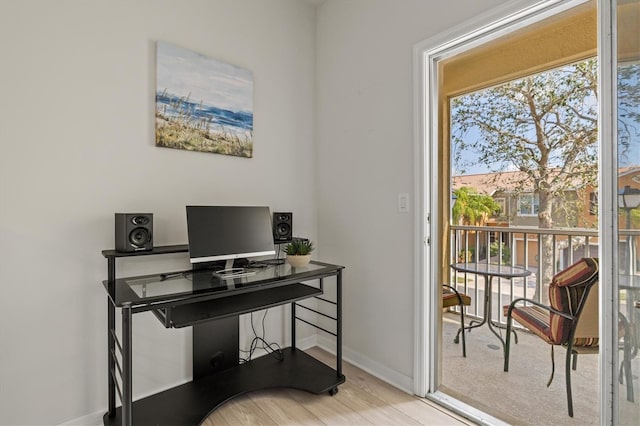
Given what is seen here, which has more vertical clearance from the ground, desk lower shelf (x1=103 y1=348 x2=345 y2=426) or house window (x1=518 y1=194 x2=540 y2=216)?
house window (x1=518 y1=194 x2=540 y2=216)

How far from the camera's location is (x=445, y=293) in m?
2.38

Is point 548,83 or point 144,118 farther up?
point 548,83

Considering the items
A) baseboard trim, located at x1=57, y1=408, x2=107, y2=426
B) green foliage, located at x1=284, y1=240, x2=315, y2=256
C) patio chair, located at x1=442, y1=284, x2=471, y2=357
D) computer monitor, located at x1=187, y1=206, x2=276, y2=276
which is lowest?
baseboard trim, located at x1=57, y1=408, x2=107, y2=426

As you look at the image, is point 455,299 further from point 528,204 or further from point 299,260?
point 299,260

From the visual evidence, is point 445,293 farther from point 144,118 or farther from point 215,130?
point 144,118

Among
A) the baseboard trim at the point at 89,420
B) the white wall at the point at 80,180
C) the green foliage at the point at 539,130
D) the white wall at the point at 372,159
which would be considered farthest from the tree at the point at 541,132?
the baseboard trim at the point at 89,420

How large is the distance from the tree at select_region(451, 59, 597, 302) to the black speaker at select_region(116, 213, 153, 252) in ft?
6.51

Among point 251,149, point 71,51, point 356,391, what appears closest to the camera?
point 71,51

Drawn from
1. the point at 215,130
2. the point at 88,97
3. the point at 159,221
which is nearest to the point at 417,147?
the point at 215,130

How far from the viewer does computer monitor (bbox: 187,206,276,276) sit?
180 cm

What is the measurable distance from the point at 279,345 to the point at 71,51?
2211 millimetres

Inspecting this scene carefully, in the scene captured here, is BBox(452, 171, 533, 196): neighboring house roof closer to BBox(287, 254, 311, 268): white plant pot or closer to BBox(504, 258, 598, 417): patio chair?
BBox(504, 258, 598, 417): patio chair

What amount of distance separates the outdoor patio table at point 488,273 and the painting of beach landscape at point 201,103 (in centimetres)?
181

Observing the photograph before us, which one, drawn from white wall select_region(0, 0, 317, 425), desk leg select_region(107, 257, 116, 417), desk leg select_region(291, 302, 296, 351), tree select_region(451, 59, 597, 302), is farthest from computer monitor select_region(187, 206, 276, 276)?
tree select_region(451, 59, 597, 302)
